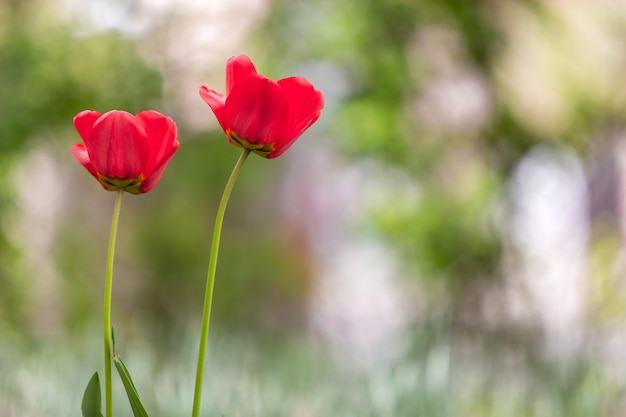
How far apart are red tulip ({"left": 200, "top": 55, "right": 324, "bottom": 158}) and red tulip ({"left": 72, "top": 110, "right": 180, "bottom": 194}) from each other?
0.02 meters

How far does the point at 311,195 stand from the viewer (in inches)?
121

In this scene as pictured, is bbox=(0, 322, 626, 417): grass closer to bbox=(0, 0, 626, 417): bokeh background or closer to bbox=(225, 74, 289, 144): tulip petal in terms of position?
bbox=(0, 0, 626, 417): bokeh background

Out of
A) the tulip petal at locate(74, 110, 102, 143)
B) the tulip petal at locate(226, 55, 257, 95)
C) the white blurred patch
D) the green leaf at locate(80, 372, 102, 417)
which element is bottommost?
the green leaf at locate(80, 372, 102, 417)

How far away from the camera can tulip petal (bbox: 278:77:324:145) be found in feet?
0.96

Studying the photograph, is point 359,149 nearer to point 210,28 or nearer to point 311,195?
point 210,28

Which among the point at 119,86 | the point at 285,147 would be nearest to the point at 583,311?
the point at 119,86

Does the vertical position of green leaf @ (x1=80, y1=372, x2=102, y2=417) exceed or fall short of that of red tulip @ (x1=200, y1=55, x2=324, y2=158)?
it falls short

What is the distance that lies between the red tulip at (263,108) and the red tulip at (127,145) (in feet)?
0.08

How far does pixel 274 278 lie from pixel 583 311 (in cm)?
105

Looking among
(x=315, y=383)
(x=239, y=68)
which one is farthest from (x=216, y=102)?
(x=315, y=383)

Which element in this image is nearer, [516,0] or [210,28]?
[516,0]

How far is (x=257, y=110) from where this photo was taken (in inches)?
11.5

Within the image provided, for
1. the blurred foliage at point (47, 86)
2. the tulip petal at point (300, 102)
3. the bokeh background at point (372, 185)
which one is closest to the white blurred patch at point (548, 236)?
the bokeh background at point (372, 185)

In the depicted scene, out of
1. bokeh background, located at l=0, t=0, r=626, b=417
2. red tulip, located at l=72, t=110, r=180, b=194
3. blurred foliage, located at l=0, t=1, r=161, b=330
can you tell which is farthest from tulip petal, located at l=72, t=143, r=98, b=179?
blurred foliage, located at l=0, t=1, r=161, b=330
